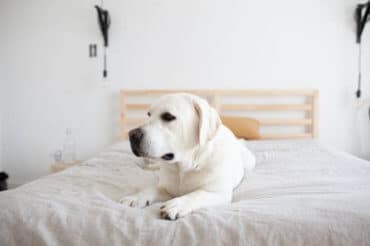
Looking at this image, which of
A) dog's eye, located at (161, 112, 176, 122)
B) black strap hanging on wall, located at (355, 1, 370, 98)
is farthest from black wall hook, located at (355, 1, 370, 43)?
dog's eye, located at (161, 112, 176, 122)

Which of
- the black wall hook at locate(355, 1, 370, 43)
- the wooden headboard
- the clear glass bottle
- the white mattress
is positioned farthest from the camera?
the clear glass bottle

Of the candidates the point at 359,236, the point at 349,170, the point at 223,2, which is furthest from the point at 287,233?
the point at 223,2

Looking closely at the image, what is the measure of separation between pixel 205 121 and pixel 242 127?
4.34 feet

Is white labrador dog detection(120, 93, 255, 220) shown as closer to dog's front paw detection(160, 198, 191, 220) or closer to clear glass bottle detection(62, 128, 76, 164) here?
dog's front paw detection(160, 198, 191, 220)

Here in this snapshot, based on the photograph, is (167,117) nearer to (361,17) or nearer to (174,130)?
(174,130)

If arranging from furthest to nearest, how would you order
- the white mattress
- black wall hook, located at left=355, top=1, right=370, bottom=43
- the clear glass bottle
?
the clear glass bottle, black wall hook, located at left=355, top=1, right=370, bottom=43, the white mattress

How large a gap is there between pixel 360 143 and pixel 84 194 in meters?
2.66

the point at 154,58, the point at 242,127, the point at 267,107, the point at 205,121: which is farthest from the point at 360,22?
the point at 205,121

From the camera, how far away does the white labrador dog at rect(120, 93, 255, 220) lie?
0.96 meters

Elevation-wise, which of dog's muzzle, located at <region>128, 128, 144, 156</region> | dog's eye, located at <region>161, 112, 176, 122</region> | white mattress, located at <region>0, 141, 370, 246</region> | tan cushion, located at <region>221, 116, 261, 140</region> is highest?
dog's eye, located at <region>161, 112, 176, 122</region>

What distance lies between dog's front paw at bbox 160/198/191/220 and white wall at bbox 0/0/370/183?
2.03 m

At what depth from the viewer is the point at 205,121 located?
105 centimetres

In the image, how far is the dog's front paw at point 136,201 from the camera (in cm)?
94

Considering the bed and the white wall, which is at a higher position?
the white wall
